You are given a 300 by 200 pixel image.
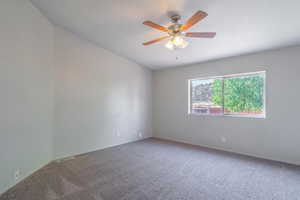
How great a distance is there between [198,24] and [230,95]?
234 cm

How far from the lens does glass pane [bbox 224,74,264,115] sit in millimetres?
3646

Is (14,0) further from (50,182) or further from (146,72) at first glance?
(146,72)

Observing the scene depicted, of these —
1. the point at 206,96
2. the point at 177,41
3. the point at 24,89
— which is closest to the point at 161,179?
the point at 177,41

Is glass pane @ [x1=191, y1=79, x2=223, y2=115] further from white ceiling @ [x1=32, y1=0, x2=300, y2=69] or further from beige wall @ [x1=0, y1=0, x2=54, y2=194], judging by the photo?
beige wall @ [x1=0, y1=0, x2=54, y2=194]

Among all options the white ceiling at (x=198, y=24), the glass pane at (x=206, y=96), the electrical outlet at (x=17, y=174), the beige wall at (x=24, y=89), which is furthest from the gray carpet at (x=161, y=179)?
the white ceiling at (x=198, y=24)

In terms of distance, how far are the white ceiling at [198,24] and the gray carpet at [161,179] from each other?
2582 millimetres

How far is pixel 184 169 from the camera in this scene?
2.91 metres

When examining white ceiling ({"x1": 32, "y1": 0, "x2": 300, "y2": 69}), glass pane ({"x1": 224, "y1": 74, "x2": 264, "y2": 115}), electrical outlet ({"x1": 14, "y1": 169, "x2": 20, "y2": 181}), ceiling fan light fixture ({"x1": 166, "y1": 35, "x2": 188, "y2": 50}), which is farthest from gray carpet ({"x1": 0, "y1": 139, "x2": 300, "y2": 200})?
white ceiling ({"x1": 32, "y1": 0, "x2": 300, "y2": 69})

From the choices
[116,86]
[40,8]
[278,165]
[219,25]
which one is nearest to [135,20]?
[219,25]

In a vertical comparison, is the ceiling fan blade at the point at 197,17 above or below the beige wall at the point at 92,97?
above

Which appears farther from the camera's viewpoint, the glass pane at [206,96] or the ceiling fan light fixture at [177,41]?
the glass pane at [206,96]

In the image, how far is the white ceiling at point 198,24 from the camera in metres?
2.24

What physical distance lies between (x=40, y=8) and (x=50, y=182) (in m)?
3.14

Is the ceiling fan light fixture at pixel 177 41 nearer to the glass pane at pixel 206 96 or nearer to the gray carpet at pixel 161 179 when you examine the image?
the gray carpet at pixel 161 179
